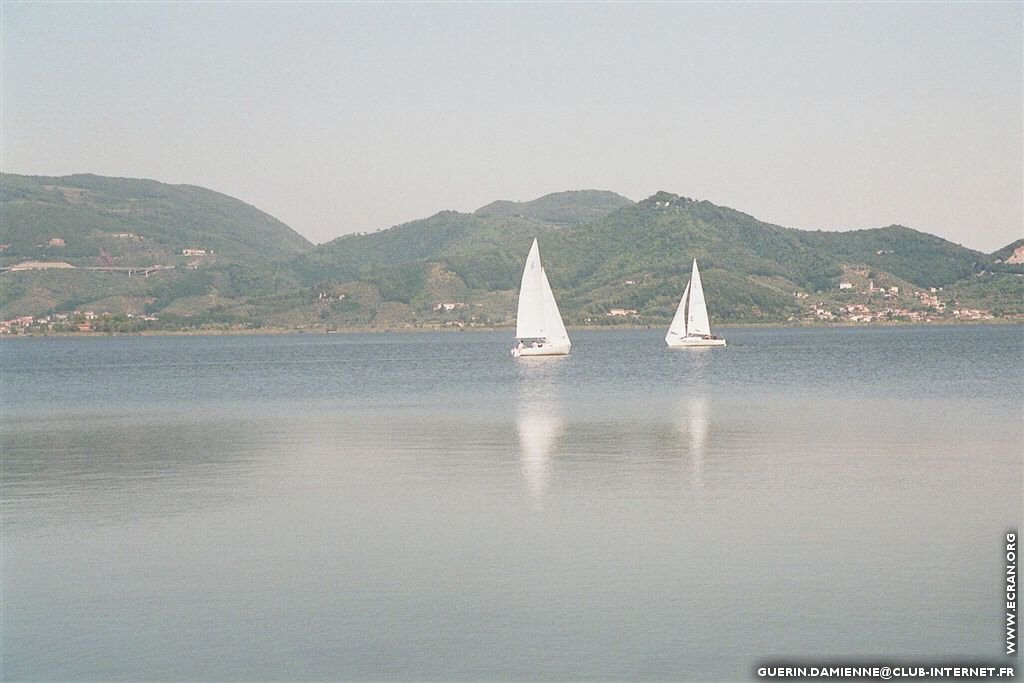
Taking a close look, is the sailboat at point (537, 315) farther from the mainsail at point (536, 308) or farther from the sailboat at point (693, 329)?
the sailboat at point (693, 329)

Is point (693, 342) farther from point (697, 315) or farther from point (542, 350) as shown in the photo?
point (542, 350)

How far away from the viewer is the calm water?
15.3m

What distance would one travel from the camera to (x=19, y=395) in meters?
76.9

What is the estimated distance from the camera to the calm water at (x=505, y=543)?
50.3 feet

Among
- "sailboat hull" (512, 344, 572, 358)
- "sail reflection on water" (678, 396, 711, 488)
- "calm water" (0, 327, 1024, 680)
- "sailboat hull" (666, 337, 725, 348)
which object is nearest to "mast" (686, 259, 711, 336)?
"sailboat hull" (666, 337, 725, 348)

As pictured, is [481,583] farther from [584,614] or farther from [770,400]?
[770,400]

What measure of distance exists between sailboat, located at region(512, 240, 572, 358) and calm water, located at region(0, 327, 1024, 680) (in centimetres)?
5242

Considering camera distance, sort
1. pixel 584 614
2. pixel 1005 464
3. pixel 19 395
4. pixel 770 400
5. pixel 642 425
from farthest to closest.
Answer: pixel 19 395, pixel 770 400, pixel 642 425, pixel 1005 464, pixel 584 614

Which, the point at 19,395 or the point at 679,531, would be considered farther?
the point at 19,395

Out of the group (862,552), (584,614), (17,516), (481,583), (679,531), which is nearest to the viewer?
(584,614)

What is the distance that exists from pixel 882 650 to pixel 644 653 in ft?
9.53

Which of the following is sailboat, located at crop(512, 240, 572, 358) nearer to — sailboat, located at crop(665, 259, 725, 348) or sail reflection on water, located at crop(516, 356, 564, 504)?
sail reflection on water, located at crop(516, 356, 564, 504)

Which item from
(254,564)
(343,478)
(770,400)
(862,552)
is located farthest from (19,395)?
(862,552)

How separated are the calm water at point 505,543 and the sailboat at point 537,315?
52422mm
